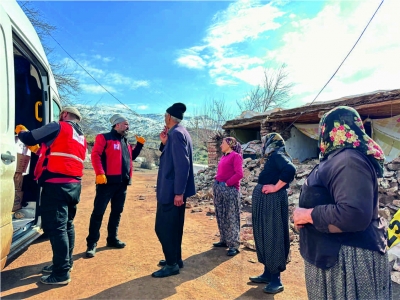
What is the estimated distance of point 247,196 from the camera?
8227mm

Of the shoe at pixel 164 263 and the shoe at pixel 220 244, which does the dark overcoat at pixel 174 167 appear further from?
the shoe at pixel 220 244

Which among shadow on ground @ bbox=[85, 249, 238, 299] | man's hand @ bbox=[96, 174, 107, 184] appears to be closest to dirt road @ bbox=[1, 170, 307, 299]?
shadow on ground @ bbox=[85, 249, 238, 299]

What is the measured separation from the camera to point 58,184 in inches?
112

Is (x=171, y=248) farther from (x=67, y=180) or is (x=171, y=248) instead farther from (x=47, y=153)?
(x=47, y=153)

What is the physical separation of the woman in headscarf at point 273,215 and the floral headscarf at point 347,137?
1.38 m

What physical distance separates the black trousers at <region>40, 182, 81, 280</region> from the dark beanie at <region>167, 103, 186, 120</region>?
1.40 m

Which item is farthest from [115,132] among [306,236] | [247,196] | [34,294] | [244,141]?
[244,141]

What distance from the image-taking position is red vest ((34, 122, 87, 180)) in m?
2.86

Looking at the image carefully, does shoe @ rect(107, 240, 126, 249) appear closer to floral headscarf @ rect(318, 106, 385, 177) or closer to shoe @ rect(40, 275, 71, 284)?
shoe @ rect(40, 275, 71, 284)

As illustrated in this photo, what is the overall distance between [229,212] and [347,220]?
2.73 m

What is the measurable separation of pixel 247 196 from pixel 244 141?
5910mm

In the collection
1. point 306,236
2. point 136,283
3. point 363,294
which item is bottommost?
point 136,283

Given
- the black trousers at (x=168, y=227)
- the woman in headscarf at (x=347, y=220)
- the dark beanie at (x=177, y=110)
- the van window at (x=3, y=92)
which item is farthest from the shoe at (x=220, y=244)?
the van window at (x=3, y=92)

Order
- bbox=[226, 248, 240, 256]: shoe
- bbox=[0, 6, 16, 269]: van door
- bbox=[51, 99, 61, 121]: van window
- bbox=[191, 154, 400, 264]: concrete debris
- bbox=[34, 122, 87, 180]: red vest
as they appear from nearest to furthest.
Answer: bbox=[0, 6, 16, 269]: van door
bbox=[34, 122, 87, 180]: red vest
bbox=[51, 99, 61, 121]: van window
bbox=[226, 248, 240, 256]: shoe
bbox=[191, 154, 400, 264]: concrete debris
